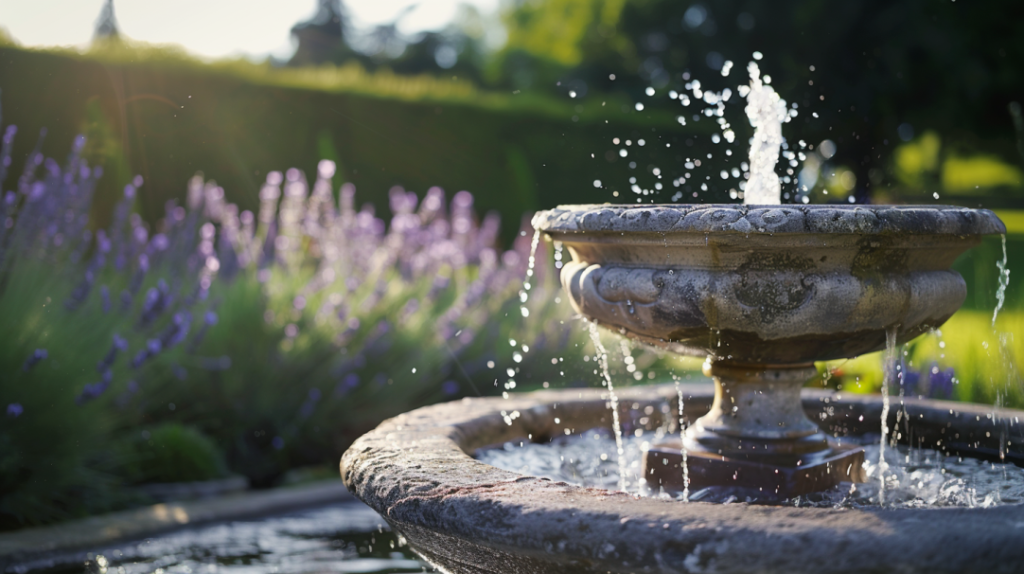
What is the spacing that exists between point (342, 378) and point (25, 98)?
4143 mm

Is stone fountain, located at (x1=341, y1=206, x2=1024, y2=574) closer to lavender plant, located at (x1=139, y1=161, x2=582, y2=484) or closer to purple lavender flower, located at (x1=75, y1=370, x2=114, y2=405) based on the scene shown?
purple lavender flower, located at (x1=75, y1=370, x2=114, y2=405)

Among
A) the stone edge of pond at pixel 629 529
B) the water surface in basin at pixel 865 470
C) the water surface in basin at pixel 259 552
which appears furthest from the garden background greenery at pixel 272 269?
the stone edge of pond at pixel 629 529

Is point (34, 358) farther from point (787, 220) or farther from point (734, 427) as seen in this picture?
point (787, 220)

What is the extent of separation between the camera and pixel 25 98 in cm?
675

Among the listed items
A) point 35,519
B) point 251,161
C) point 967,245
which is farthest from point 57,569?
point 251,161

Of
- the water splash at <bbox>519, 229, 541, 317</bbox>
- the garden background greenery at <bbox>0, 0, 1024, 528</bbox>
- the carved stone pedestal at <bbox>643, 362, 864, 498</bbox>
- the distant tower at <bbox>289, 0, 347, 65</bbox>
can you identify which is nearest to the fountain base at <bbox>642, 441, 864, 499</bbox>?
the carved stone pedestal at <bbox>643, 362, 864, 498</bbox>

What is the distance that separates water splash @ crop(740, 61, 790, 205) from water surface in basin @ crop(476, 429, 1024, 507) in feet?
3.31

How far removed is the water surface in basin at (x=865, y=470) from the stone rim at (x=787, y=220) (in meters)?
0.75

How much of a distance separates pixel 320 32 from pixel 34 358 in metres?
39.4

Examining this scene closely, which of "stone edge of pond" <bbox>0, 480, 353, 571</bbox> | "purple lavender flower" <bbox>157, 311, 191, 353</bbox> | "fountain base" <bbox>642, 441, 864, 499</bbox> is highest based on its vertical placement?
"purple lavender flower" <bbox>157, 311, 191, 353</bbox>

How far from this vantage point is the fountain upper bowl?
77.7 inches

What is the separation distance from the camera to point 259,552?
3.14 meters

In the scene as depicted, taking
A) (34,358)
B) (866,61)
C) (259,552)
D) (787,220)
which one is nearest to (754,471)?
(787,220)

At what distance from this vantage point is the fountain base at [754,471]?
2367 mm
